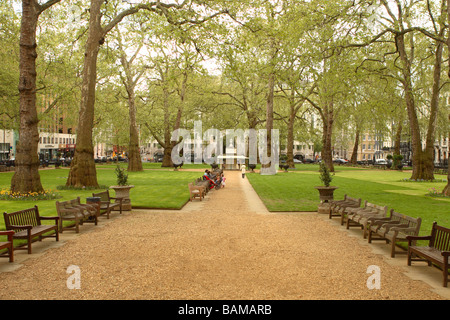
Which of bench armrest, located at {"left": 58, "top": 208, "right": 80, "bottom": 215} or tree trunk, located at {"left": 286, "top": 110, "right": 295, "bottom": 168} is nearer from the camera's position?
bench armrest, located at {"left": 58, "top": 208, "right": 80, "bottom": 215}

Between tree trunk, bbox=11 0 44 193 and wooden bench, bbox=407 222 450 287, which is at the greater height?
tree trunk, bbox=11 0 44 193

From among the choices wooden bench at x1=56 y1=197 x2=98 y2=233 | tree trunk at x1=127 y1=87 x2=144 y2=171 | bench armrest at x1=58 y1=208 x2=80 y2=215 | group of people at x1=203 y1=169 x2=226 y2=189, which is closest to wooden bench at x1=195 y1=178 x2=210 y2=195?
group of people at x1=203 y1=169 x2=226 y2=189

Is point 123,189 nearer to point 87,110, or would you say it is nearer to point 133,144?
point 87,110

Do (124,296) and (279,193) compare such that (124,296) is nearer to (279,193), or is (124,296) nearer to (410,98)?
(279,193)

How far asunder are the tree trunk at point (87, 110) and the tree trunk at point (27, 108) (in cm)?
398

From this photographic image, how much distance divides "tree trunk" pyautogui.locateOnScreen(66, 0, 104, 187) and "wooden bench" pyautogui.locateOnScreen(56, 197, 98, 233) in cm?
977

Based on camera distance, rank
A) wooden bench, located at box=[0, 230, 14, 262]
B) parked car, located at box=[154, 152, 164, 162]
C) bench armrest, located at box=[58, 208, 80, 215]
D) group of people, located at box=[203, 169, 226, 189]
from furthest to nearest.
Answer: parked car, located at box=[154, 152, 164, 162] → group of people, located at box=[203, 169, 226, 189] → bench armrest, located at box=[58, 208, 80, 215] → wooden bench, located at box=[0, 230, 14, 262]

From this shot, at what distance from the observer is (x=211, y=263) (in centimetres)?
782

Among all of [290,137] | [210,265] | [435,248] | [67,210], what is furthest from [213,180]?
[290,137]

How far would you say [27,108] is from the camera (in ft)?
57.0

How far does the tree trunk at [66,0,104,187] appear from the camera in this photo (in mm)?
21400

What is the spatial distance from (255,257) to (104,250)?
3.59 metres

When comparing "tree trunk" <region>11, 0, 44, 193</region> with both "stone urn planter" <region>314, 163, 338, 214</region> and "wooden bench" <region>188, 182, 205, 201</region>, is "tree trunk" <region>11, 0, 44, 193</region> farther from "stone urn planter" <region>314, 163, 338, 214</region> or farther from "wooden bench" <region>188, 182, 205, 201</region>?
"stone urn planter" <region>314, 163, 338, 214</region>
